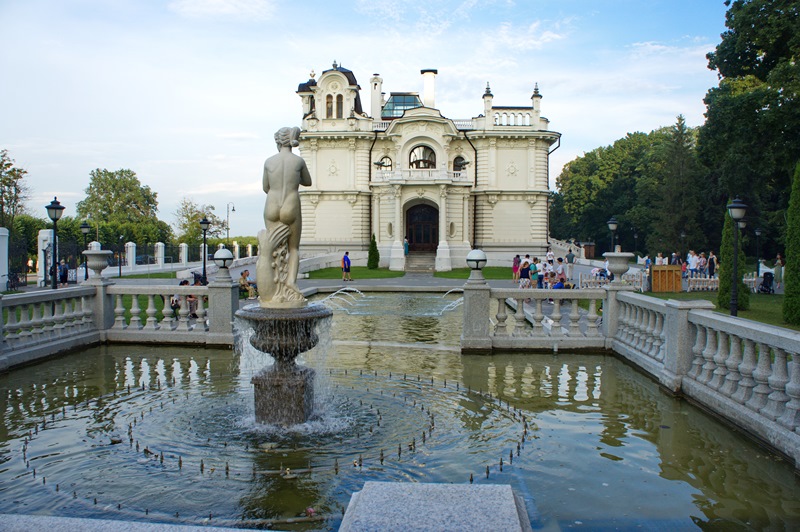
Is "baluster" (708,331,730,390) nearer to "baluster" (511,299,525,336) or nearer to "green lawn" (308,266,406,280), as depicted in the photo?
"baluster" (511,299,525,336)

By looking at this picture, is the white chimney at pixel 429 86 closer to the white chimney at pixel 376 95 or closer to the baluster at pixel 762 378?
the white chimney at pixel 376 95

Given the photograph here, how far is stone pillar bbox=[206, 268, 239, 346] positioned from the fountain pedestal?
16.0 feet

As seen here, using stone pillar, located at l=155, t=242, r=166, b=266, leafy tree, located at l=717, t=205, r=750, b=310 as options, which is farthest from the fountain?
stone pillar, located at l=155, t=242, r=166, b=266

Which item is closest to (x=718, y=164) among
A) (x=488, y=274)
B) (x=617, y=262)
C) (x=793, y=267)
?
(x=488, y=274)

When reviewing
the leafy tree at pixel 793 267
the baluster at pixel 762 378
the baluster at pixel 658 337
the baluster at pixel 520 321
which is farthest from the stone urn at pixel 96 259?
the leafy tree at pixel 793 267

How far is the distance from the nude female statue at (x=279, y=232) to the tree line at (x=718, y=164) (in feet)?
78.4

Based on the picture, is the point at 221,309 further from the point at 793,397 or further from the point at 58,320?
the point at 793,397

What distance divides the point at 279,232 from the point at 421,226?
40.7 meters

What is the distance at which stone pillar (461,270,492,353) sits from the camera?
36.8 feet

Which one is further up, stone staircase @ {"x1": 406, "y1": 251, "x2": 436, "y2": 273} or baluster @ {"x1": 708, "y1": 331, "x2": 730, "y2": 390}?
stone staircase @ {"x1": 406, "y1": 251, "x2": 436, "y2": 273}

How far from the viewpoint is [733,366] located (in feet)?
22.0

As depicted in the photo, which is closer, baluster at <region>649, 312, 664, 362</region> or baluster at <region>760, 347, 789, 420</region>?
baluster at <region>760, 347, 789, 420</region>

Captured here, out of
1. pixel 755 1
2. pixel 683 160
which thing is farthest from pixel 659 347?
pixel 683 160

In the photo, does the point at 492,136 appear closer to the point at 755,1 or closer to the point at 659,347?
the point at 755,1
